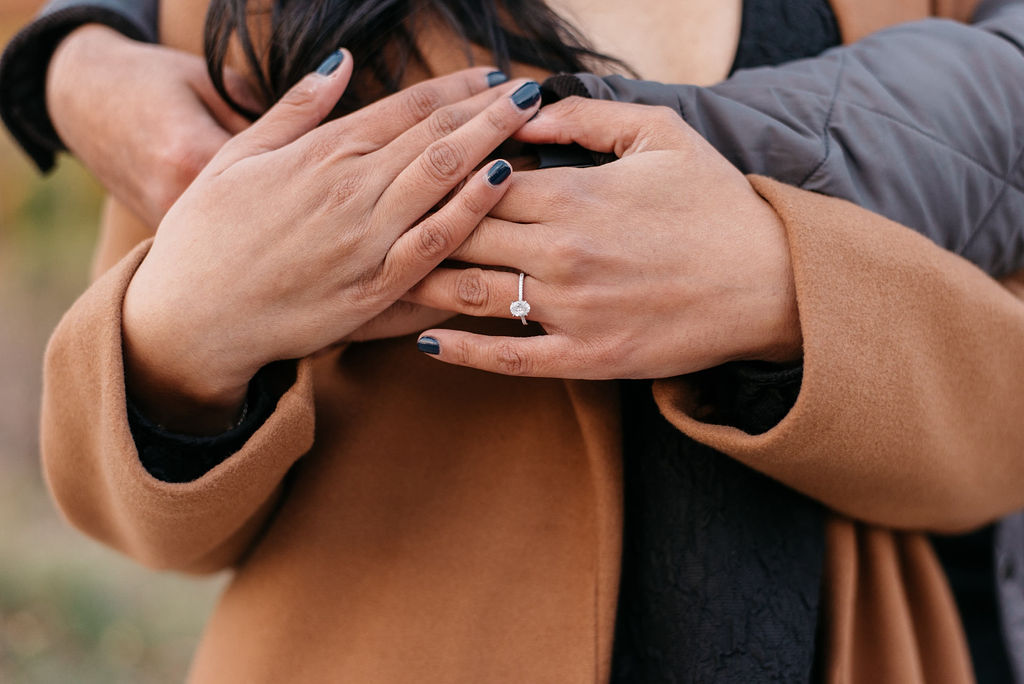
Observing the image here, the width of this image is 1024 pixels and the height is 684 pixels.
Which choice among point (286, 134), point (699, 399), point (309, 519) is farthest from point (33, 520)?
point (699, 399)

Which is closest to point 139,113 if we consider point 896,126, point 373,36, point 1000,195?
point 373,36

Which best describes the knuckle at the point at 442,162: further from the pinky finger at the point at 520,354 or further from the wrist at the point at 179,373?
the wrist at the point at 179,373

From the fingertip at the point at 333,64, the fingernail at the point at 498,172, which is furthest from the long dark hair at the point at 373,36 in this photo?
the fingernail at the point at 498,172

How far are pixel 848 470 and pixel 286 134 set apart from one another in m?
0.78

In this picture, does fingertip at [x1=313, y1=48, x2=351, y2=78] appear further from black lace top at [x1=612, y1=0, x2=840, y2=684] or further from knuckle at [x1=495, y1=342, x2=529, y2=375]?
black lace top at [x1=612, y1=0, x2=840, y2=684]

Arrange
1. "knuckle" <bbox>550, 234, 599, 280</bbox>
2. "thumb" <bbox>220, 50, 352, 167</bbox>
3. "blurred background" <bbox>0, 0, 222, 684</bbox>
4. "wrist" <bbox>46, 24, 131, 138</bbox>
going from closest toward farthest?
1. "knuckle" <bbox>550, 234, 599, 280</bbox>
2. "thumb" <bbox>220, 50, 352, 167</bbox>
3. "wrist" <bbox>46, 24, 131, 138</bbox>
4. "blurred background" <bbox>0, 0, 222, 684</bbox>

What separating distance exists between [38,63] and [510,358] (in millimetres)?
1040

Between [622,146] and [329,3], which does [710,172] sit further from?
[329,3]

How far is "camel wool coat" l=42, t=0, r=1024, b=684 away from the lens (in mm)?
863

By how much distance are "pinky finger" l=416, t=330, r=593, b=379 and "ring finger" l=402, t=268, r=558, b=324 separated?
3 centimetres

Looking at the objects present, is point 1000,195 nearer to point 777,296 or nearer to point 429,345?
point 777,296

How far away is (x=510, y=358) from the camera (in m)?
0.86

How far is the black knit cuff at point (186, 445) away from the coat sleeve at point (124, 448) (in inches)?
1.3

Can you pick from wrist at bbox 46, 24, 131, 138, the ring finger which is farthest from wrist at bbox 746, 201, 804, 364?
wrist at bbox 46, 24, 131, 138
